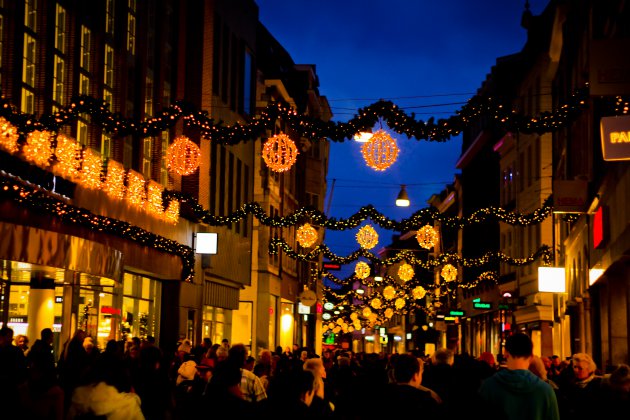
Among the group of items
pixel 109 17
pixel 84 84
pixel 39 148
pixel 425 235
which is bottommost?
pixel 425 235

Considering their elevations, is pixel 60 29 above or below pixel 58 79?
above

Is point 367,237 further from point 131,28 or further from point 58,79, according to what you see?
point 58,79

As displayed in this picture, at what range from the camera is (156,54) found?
101 ft

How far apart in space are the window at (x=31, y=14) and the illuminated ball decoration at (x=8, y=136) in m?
3.12

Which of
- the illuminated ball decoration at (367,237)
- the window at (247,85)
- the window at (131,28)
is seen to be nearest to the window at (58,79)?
the window at (131,28)

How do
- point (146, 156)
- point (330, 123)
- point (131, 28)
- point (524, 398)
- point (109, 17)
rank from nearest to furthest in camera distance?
1. point (524, 398)
2. point (330, 123)
3. point (109, 17)
4. point (131, 28)
5. point (146, 156)

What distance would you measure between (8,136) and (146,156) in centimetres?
1054

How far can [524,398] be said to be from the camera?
8.33 m

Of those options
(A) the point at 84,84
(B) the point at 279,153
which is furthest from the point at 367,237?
(B) the point at 279,153

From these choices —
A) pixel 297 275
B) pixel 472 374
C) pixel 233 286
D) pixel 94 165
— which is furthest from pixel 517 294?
pixel 472 374

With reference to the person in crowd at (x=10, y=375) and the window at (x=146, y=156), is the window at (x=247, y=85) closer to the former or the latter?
the window at (x=146, y=156)

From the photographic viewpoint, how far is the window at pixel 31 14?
2177 centimetres

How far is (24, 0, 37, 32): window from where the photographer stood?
21766mm

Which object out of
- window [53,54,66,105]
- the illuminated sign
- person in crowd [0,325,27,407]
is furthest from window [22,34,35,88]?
the illuminated sign
